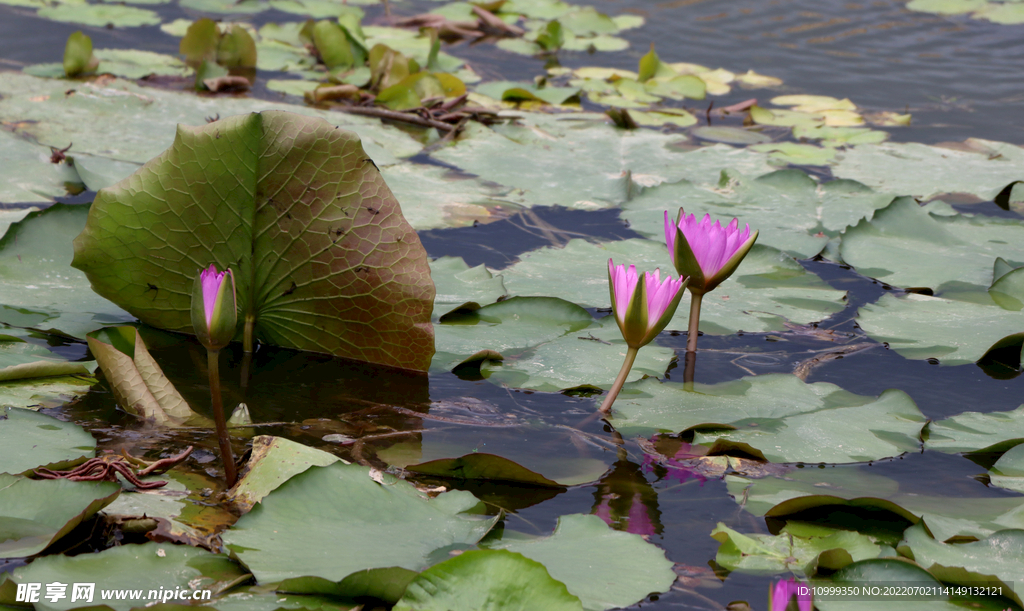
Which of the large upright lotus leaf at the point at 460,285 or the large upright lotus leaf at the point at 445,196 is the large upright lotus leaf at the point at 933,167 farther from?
the large upright lotus leaf at the point at 460,285

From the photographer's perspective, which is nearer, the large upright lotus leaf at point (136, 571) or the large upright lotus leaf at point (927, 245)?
the large upright lotus leaf at point (136, 571)

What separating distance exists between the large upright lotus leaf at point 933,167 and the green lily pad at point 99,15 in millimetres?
4054

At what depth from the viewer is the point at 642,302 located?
4.78 ft

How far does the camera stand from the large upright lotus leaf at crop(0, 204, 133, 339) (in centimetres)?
180

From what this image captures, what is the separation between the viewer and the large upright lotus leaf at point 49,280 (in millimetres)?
1804

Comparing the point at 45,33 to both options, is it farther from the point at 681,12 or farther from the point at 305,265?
the point at 681,12

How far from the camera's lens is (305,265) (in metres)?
1.69

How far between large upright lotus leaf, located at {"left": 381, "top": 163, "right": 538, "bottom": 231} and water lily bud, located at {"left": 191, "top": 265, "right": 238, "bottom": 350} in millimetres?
1347

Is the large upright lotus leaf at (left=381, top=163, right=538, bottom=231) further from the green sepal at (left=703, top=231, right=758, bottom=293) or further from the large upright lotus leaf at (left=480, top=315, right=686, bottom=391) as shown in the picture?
the green sepal at (left=703, top=231, right=758, bottom=293)

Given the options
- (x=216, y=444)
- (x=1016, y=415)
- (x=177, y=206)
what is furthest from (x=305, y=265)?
(x=1016, y=415)

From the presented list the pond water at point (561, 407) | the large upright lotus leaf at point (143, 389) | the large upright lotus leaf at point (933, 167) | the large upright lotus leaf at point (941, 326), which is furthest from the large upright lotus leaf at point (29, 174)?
the large upright lotus leaf at point (933, 167)

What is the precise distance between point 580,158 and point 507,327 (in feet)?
4.87

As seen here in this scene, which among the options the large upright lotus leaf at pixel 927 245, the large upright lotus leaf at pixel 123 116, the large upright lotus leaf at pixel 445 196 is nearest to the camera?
the large upright lotus leaf at pixel 927 245

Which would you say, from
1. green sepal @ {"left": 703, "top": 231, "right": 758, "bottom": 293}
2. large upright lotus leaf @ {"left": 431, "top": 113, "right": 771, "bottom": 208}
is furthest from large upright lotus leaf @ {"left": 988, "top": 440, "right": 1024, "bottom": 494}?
large upright lotus leaf @ {"left": 431, "top": 113, "right": 771, "bottom": 208}
